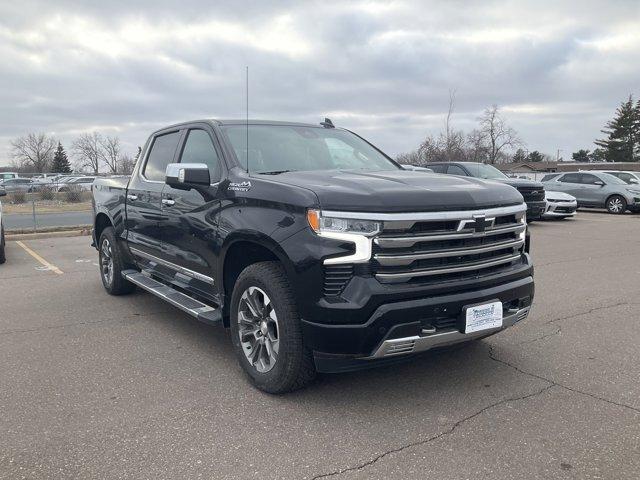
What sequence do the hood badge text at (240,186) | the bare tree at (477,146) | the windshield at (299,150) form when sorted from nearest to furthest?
the hood badge text at (240,186)
the windshield at (299,150)
the bare tree at (477,146)

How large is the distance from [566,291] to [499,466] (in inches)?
175

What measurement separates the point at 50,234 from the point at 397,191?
39.7 ft

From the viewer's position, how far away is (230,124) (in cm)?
473

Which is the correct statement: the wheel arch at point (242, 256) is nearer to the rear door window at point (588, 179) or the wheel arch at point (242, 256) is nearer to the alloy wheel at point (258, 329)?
the alloy wheel at point (258, 329)

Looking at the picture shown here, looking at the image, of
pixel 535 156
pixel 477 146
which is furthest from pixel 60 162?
pixel 535 156

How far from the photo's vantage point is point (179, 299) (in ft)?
15.7

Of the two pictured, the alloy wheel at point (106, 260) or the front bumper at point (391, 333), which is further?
the alloy wheel at point (106, 260)

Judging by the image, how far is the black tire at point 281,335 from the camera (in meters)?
3.39

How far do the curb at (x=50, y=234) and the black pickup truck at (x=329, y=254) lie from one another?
969 centimetres

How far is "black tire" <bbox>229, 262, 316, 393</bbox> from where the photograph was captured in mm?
3393

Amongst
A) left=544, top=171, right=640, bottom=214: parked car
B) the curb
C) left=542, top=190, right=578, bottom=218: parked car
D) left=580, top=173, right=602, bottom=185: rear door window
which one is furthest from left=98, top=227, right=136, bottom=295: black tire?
left=580, top=173, right=602, bottom=185: rear door window

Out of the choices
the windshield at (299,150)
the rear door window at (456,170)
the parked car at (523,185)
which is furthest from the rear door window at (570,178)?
the windshield at (299,150)

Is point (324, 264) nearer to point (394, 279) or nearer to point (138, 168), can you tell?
point (394, 279)

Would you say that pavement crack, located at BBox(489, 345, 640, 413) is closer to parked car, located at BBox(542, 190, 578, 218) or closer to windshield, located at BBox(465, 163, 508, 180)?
windshield, located at BBox(465, 163, 508, 180)
